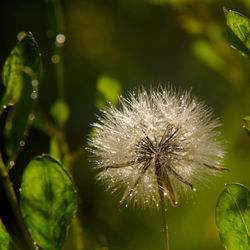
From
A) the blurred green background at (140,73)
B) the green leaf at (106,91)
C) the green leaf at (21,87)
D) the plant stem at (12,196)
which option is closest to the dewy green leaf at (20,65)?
the green leaf at (21,87)

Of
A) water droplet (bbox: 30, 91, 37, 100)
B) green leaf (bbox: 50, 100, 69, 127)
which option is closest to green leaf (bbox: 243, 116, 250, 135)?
water droplet (bbox: 30, 91, 37, 100)

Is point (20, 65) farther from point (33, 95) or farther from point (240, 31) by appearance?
point (240, 31)

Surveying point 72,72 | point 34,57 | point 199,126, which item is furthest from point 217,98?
point 34,57

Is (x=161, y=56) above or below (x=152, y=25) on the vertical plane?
below

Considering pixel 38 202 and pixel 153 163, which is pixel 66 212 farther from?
pixel 153 163

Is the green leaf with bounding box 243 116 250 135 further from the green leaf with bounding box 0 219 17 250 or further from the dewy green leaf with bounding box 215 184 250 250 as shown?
the green leaf with bounding box 0 219 17 250

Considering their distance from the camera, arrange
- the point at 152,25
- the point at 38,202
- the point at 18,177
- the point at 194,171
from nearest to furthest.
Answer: the point at 38,202
the point at 194,171
the point at 18,177
the point at 152,25
